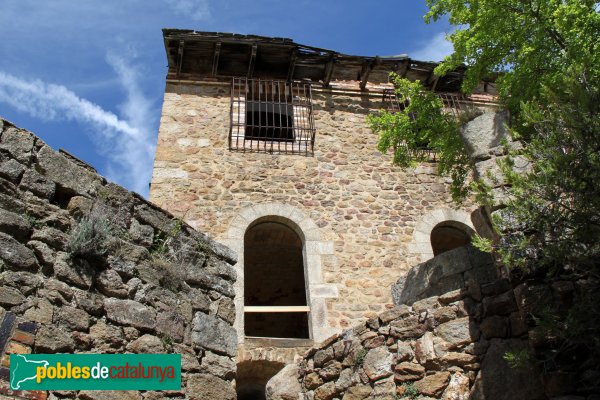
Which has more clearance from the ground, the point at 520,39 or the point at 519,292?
the point at 520,39

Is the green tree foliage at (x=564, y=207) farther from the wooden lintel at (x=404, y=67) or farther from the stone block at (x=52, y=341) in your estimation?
the wooden lintel at (x=404, y=67)

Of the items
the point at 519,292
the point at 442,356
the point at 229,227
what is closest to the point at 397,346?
the point at 442,356

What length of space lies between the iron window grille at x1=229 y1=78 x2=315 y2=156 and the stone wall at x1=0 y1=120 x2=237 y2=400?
5.08m

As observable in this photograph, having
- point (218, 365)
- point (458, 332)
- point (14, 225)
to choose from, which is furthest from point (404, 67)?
point (14, 225)

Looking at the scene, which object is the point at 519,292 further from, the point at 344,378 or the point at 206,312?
the point at 206,312

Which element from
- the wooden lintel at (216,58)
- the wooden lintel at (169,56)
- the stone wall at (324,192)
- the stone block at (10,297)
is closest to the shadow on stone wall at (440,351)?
the stone wall at (324,192)

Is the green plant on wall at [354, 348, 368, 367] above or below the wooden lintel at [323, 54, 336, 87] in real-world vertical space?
below

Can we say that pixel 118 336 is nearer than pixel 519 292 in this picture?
Yes

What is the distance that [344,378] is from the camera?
16.1 feet

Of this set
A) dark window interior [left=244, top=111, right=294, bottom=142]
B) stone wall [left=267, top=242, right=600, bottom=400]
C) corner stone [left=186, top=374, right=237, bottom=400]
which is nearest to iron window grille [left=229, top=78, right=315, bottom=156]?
dark window interior [left=244, top=111, right=294, bottom=142]

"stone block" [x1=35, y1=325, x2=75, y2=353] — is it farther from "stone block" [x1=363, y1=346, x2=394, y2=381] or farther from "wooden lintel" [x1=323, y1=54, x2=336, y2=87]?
"wooden lintel" [x1=323, y1=54, x2=336, y2=87]

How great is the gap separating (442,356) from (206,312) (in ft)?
6.43

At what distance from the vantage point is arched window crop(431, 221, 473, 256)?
900cm

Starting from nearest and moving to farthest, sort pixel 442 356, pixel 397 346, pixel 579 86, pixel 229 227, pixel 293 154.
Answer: pixel 579 86 < pixel 442 356 < pixel 397 346 < pixel 229 227 < pixel 293 154
